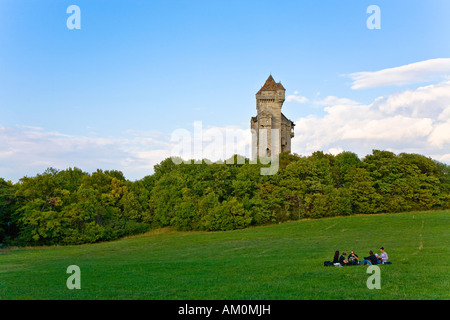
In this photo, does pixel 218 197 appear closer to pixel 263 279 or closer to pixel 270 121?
pixel 270 121

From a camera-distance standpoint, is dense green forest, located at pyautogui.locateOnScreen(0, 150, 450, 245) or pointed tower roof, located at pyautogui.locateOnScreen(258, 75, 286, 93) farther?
pointed tower roof, located at pyautogui.locateOnScreen(258, 75, 286, 93)

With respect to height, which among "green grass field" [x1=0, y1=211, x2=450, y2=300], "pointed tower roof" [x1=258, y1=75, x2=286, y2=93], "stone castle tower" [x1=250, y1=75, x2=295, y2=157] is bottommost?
"green grass field" [x1=0, y1=211, x2=450, y2=300]

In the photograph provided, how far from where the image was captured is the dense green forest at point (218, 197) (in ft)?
192

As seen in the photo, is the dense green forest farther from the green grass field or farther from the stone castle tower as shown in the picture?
the green grass field

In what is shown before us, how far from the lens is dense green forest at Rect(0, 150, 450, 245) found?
58.6 meters

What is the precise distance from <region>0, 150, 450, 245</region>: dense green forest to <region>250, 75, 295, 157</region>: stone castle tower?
2050 centimetres

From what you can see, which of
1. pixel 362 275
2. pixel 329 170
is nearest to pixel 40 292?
pixel 362 275

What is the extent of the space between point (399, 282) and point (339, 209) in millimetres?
49153

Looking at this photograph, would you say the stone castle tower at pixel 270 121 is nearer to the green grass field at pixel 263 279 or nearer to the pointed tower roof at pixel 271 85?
the pointed tower roof at pixel 271 85

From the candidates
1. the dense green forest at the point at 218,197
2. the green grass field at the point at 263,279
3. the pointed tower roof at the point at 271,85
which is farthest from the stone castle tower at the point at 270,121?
the green grass field at the point at 263,279

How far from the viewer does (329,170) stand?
238 ft

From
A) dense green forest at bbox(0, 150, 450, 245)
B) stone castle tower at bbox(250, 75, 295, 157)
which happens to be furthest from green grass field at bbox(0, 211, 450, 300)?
stone castle tower at bbox(250, 75, 295, 157)

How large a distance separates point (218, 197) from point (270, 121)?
1396 inches

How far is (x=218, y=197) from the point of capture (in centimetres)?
6850
